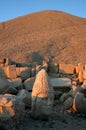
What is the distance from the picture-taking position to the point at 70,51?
110ft

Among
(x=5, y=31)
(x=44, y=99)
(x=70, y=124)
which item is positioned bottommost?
(x=70, y=124)

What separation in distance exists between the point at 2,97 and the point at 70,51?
24645 mm

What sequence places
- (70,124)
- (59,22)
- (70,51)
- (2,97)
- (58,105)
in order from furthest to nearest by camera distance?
(59,22)
(70,51)
(58,105)
(70,124)
(2,97)

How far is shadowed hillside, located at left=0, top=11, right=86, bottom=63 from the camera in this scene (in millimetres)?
32344

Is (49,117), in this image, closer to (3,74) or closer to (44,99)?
(44,99)

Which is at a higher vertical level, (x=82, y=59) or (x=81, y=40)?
(x=81, y=40)

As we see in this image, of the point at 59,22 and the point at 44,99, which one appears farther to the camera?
the point at 59,22

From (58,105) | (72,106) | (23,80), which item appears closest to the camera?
(72,106)

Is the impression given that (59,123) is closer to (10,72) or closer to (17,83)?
(17,83)

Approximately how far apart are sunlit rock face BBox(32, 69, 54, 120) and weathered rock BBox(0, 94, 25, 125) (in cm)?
86

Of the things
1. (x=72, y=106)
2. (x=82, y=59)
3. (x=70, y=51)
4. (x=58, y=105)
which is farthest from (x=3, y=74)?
(x=70, y=51)

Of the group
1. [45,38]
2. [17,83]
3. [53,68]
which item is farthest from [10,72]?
[45,38]

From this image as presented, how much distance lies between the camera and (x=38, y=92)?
10.2m

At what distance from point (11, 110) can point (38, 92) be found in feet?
4.94
